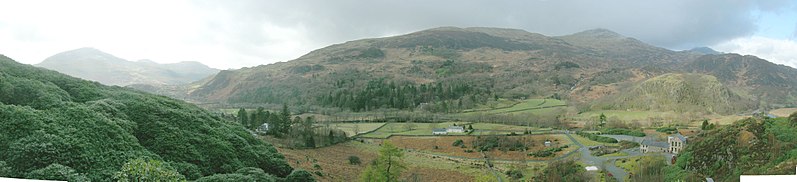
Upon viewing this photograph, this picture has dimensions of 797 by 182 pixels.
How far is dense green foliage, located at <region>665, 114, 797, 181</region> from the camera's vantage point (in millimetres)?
11672

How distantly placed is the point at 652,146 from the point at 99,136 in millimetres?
25487

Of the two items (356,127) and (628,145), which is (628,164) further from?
(356,127)

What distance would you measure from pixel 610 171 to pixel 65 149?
19.6 m

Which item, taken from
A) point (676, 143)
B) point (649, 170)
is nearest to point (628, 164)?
point (649, 170)

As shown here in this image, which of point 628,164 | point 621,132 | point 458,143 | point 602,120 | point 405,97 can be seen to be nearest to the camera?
point 628,164

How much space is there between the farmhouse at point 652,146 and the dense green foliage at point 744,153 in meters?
7.44

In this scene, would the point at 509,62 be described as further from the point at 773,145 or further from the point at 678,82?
the point at 773,145

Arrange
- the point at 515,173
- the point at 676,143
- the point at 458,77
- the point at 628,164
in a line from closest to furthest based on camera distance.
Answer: the point at 628,164, the point at 515,173, the point at 676,143, the point at 458,77

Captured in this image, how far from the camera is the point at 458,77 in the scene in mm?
90125

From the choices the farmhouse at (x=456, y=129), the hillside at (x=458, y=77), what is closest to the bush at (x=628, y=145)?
the hillside at (x=458, y=77)

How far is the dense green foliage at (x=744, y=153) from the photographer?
11.7 metres

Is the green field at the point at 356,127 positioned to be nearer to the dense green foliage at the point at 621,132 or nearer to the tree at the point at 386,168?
the dense green foliage at the point at 621,132

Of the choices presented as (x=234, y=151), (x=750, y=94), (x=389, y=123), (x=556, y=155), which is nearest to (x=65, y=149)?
(x=234, y=151)

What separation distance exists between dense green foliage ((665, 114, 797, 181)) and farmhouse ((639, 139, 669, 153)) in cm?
744
